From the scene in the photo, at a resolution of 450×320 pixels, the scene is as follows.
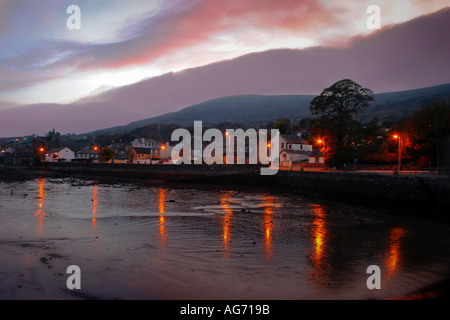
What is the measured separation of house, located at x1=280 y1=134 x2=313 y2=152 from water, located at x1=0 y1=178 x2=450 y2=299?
61569mm

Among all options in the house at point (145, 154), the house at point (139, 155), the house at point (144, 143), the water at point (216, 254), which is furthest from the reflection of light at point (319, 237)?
the house at point (144, 143)

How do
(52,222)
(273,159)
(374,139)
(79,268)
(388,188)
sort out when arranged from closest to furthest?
(79,268), (52,222), (388,188), (374,139), (273,159)

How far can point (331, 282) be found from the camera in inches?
451

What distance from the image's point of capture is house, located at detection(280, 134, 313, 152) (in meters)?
86.9

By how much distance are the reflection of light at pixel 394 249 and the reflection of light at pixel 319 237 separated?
249cm

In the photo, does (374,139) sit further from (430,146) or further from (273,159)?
(273,159)

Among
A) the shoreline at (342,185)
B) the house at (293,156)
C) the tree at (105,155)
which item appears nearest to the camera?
the shoreline at (342,185)

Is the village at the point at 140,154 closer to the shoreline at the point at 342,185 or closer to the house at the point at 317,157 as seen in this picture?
the house at the point at 317,157

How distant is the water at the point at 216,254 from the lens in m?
10.8

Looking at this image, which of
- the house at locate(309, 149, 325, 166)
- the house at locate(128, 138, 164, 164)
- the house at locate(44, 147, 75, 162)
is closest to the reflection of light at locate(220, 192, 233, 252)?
the house at locate(309, 149, 325, 166)

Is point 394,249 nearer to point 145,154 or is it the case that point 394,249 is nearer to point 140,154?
point 140,154

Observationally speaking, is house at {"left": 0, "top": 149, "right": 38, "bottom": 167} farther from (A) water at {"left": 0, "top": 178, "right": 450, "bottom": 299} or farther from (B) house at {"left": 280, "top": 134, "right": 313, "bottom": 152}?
(A) water at {"left": 0, "top": 178, "right": 450, "bottom": 299}

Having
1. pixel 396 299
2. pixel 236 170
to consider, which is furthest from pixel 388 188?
pixel 236 170

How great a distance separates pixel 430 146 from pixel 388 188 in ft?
52.8
